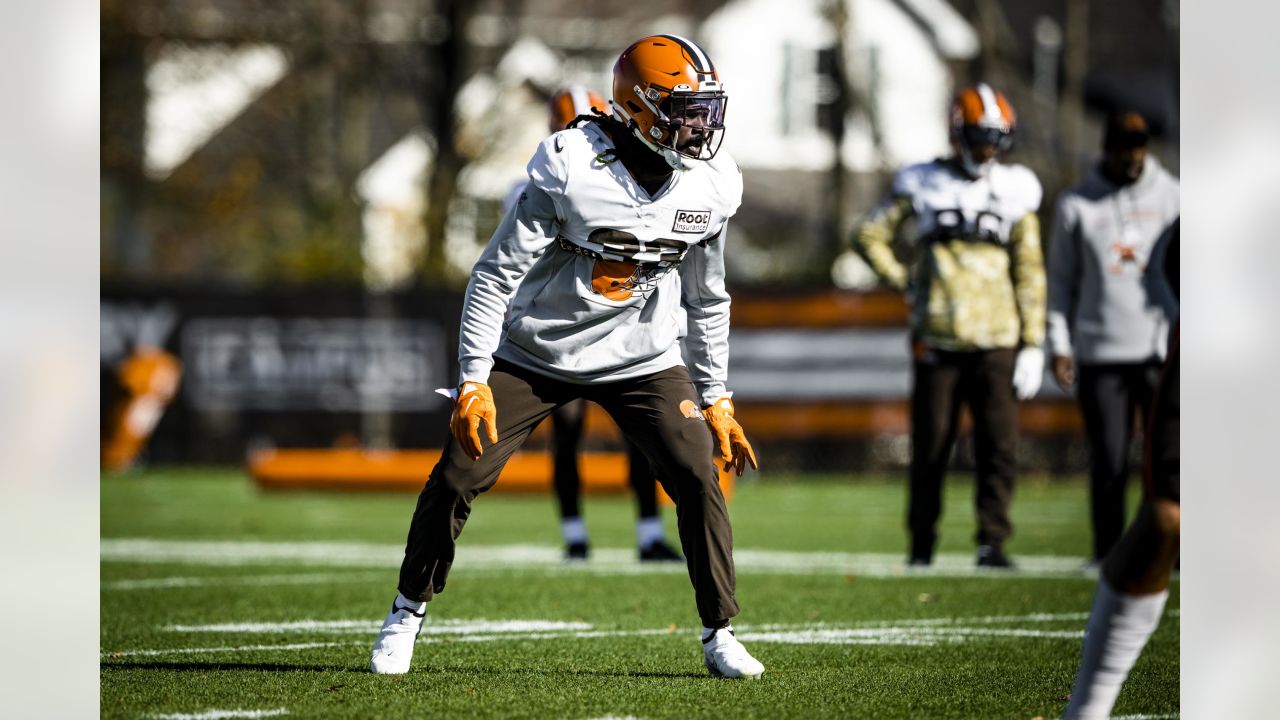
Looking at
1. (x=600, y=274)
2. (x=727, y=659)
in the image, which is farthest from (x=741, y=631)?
(x=600, y=274)

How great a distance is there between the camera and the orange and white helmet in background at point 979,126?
323 inches

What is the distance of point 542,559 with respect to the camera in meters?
8.89

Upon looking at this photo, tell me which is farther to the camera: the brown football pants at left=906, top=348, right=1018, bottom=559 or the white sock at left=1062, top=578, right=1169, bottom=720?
the brown football pants at left=906, top=348, right=1018, bottom=559

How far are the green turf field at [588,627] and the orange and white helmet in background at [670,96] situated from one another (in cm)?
155

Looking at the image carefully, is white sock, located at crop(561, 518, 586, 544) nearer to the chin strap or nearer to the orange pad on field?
the chin strap

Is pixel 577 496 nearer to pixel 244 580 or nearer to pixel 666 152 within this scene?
pixel 244 580

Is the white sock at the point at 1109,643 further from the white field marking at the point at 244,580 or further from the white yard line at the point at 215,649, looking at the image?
the white field marking at the point at 244,580

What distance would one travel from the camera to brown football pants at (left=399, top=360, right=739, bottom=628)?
4.95m

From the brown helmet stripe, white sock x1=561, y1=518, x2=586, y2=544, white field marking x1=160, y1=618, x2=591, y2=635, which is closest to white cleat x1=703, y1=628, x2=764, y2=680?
white field marking x1=160, y1=618, x2=591, y2=635

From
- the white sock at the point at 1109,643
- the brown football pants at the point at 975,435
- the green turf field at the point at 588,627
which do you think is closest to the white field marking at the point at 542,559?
the green turf field at the point at 588,627

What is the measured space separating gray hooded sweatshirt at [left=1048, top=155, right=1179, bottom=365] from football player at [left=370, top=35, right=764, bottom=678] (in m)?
3.72
